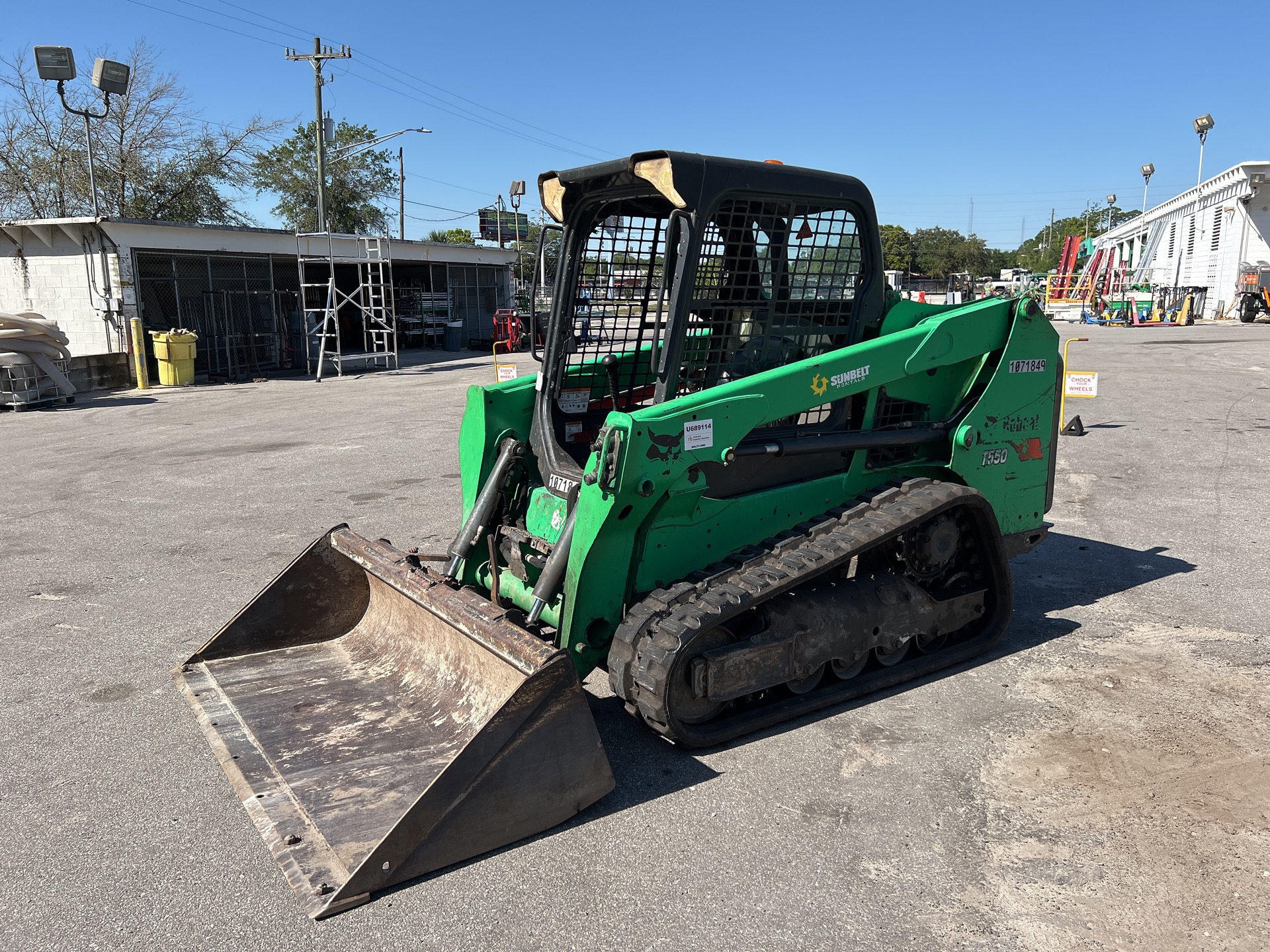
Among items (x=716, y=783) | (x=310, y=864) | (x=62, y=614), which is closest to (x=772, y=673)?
(x=716, y=783)

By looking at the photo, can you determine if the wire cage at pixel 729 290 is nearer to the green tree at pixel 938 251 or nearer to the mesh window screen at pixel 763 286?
the mesh window screen at pixel 763 286

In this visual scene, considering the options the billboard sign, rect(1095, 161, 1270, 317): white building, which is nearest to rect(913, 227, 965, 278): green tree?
rect(1095, 161, 1270, 317): white building

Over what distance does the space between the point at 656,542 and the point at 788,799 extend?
1.18 metres

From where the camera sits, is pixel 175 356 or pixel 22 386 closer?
pixel 22 386

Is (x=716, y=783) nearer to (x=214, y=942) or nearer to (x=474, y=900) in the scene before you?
(x=474, y=900)

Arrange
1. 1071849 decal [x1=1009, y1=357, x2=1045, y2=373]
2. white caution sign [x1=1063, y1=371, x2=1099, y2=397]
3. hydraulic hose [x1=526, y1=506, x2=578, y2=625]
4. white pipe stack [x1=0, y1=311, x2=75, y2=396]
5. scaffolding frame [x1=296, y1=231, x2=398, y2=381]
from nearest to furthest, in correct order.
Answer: hydraulic hose [x1=526, y1=506, x2=578, y2=625], 1071849 decal [x1=1009, y1=357, x2=1045, y2=373], white caution sign [x1=1063, y1=371, x2=1099, y2=397], white pipe stack [x1=0, y1=311, x2=75, y2=396], scaffolding frame [x1=296, y1=231, x2=398, y2=381]

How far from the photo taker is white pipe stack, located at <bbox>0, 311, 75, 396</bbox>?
15.8 meters

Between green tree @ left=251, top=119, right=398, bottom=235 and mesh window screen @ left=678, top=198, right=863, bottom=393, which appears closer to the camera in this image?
mesh window screen @ left=678, top=198, right=863, bottom=393

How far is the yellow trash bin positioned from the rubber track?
18.5 metres

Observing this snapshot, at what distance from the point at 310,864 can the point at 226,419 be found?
1299 centimetres

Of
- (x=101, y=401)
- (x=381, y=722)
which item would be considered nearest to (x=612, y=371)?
(x=381, y=722)

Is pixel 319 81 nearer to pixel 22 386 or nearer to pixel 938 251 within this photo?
pixel 22 386

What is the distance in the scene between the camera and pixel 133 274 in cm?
1955

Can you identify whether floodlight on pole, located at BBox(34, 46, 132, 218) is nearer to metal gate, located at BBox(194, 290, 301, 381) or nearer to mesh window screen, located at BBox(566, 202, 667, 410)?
metal gate, located at BBox(194, 290, 301, 381)
